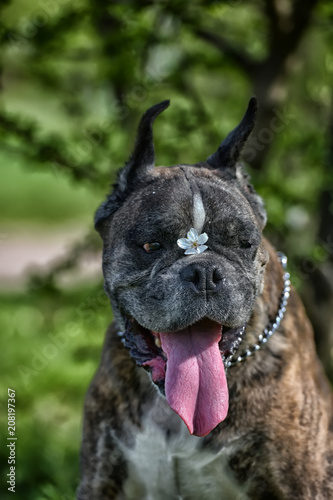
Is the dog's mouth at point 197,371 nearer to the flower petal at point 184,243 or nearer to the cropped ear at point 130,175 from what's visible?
the flower petal at point 184,243

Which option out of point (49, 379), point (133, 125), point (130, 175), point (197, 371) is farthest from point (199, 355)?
point (49, 379)

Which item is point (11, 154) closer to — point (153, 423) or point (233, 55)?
point (233, 55)

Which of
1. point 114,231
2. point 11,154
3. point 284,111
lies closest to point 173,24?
point 284,111

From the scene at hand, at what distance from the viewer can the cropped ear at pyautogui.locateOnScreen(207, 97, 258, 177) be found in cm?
325

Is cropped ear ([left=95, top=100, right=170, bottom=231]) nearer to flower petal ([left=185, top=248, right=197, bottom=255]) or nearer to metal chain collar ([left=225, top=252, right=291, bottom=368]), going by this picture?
flower petal ([left=185, top=248, right=197, bottom=255])

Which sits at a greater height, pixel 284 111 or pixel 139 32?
pixel 139 32

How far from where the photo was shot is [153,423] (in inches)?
132

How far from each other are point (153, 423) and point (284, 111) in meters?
3.37

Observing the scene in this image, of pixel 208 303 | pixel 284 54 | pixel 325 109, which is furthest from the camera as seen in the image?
pixel 325 109

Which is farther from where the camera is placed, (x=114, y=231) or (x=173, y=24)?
(x=173, y=24)

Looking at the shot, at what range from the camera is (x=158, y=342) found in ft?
10.3

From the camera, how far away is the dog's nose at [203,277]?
284 centimetres

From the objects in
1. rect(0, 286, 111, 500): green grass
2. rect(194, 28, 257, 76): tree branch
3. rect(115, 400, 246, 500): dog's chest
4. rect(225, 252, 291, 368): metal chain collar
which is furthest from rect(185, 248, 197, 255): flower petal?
rect(194, 28, 257, 76): tree branch

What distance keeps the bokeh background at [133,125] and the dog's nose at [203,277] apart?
6.72ft
